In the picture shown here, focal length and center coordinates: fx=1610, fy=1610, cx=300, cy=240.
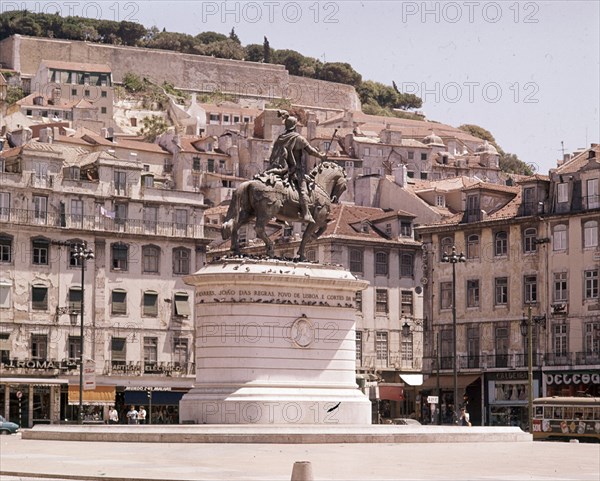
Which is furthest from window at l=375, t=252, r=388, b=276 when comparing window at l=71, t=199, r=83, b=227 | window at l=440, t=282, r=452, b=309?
window at l=71, t=199, r=83, b=227

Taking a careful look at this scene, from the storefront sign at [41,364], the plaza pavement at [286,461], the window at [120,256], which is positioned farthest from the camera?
the window at [120,256]

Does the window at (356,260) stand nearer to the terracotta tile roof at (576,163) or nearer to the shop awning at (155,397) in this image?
the shop awning at (155,397)

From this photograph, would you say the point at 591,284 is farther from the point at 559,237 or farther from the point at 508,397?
the point at 508,397

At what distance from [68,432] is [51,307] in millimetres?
43169

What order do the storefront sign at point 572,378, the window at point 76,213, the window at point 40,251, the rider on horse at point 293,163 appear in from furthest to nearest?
the window at point 76,213, the window at point 40,251, the storefront sign at point 572,378, the rider on horse at point 293,163

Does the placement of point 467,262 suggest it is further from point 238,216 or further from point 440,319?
point 238,216

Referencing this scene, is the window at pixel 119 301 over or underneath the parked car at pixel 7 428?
over

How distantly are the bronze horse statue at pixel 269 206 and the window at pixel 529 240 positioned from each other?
126ft

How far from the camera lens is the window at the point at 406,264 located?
98250 mm

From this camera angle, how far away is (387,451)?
38.2m

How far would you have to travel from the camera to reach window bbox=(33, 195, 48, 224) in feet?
283

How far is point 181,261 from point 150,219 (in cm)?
306

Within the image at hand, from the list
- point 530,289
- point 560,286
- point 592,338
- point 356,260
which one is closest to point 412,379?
point 356,260

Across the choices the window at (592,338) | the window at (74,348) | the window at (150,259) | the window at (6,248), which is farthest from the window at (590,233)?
the window at (6,248)
